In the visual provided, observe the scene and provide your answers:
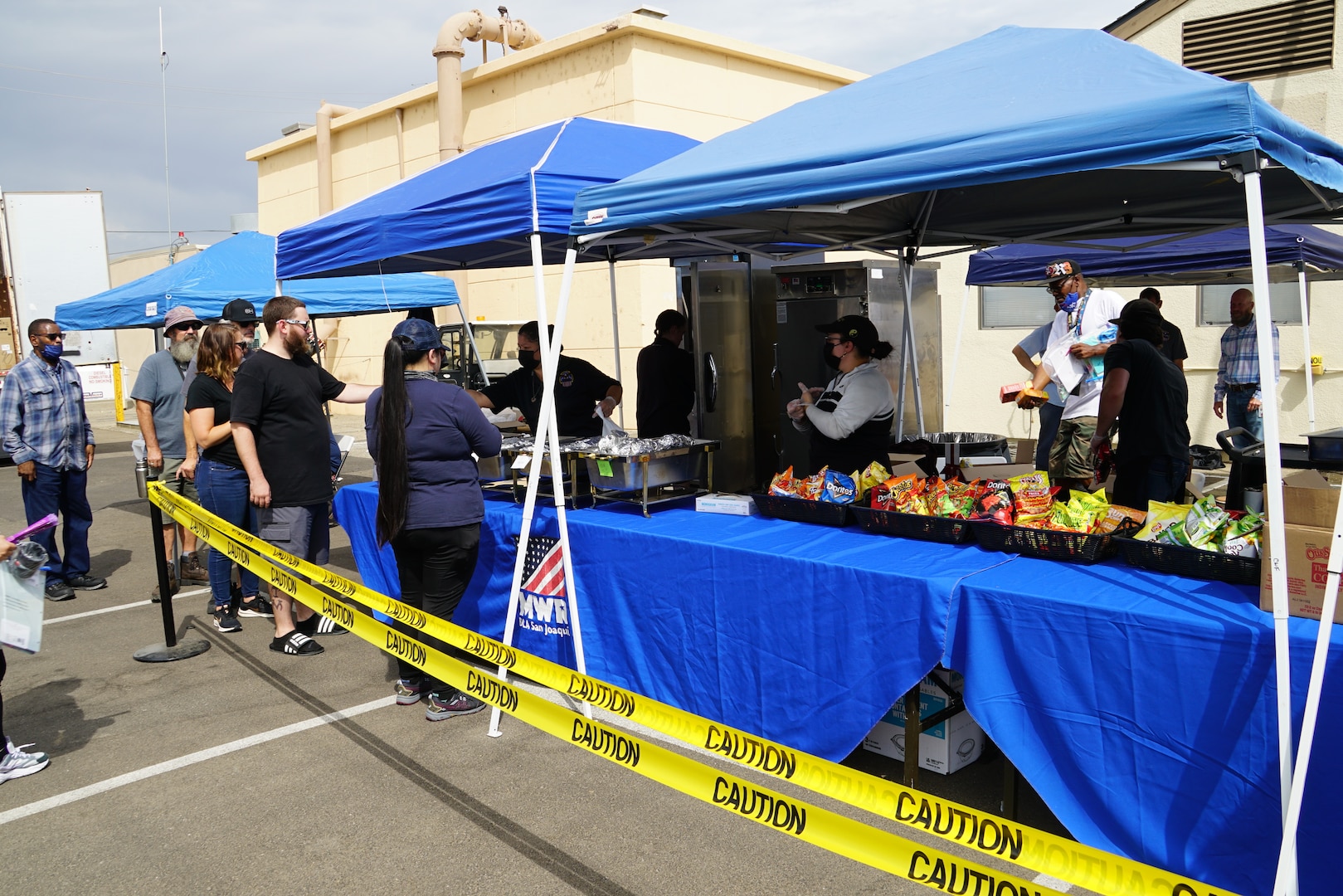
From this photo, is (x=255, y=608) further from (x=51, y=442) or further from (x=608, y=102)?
(x=608, y=102)

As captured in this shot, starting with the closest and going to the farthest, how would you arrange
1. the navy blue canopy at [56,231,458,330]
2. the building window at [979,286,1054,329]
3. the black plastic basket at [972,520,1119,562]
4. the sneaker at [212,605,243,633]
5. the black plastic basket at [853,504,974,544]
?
the black plastic basket at [972,520,1119,562] < the black plastic basket at [853,504,974,544] < the sneaker at [212,605,243,633] < the navy blue canopy at [56,231,458,330] < the building window at [979,286,1054,329]

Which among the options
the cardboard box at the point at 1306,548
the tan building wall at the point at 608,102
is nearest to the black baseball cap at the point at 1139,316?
the cardboard box at the point at 1306,548

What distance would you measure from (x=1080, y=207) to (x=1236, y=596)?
2391mm

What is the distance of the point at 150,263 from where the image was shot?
94.5ft

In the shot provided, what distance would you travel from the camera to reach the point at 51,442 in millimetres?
6891

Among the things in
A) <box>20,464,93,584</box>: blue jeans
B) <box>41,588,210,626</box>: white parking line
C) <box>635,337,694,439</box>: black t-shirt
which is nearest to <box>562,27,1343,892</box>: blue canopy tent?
<box>635,337,694,439</box>: black t-shirt

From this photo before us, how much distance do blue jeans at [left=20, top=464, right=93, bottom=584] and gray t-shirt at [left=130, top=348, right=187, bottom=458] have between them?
74cm

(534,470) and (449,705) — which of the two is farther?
(449,705)

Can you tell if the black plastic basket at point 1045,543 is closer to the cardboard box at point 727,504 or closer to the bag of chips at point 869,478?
the bag of chips at point 869,478

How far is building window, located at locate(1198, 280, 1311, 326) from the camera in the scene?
380 inches

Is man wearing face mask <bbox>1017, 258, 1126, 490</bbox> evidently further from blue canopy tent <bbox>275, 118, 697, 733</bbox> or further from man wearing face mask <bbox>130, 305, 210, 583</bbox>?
man wearing face mask <bbox>130, 305, 210, 583</bbox>

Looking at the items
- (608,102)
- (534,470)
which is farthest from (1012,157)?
(608,102)

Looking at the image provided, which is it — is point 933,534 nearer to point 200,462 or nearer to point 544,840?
point 544,840

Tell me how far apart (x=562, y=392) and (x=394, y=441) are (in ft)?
5.21
